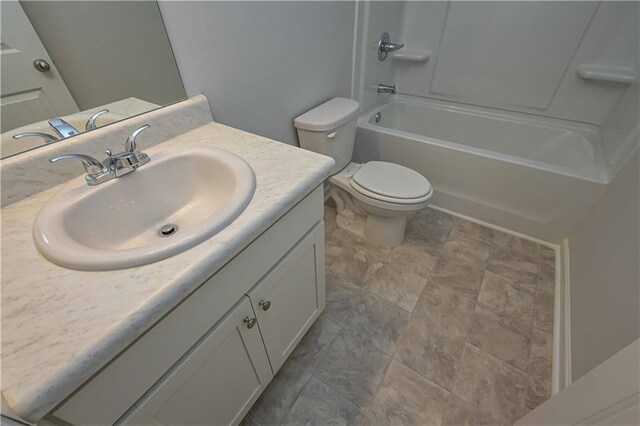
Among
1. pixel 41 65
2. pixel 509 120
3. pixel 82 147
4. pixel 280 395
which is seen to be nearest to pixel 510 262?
pixel 509 120

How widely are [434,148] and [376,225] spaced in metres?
0.61

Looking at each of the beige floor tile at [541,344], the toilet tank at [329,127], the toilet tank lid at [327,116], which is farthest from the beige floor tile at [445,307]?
the toilet tank lid at [327,116]

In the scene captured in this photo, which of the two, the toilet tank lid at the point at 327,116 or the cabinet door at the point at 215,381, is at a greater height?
the toilet tank lid at the point at 327,116

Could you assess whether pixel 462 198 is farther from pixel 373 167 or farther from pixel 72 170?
pixel 72 170

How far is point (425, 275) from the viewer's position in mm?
1453

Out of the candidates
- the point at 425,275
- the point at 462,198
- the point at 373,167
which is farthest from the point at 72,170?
the point at 462,198

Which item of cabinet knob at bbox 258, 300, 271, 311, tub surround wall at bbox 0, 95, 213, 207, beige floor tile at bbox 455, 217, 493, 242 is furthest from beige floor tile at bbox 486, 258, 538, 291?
tub surround wall at bbox 0, 95, 213, 207

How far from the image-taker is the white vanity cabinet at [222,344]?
45 cm

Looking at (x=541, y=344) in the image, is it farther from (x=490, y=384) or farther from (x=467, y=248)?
(x=467, y=248)

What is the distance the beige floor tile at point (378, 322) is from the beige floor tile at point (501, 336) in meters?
0.30

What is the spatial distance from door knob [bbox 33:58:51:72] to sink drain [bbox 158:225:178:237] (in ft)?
1.49

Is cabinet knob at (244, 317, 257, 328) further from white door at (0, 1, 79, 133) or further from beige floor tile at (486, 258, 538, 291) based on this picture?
beige floor tile at (486, 258, 538, 291)

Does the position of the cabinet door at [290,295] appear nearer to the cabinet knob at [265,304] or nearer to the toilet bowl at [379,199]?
the cabinet knob at [265,304]

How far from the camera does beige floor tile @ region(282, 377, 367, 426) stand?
98 cm
